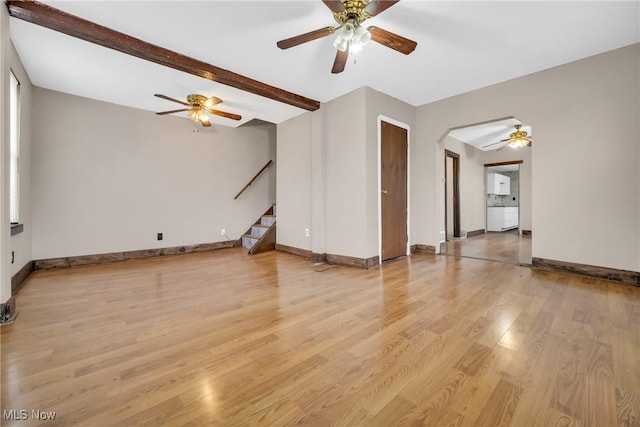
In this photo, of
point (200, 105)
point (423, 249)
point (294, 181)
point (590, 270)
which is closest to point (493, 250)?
point (423, 249)

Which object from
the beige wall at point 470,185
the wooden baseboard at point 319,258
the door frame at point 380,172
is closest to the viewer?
the door frame at point 380,172

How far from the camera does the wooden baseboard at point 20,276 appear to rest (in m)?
2.55

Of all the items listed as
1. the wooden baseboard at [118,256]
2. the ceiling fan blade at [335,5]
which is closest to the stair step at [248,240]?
the wooden baseboard at [118,256]

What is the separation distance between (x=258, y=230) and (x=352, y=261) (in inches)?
95.9

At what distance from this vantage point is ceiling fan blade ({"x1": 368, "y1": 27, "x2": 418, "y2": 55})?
210cm

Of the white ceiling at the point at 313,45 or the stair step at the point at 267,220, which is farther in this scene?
the stair step at the point at 267,220

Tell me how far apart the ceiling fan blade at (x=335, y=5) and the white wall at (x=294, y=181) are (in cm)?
226

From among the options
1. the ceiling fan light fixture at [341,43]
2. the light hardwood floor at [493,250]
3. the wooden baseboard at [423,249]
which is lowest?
the light hardwood floor at [493,250]

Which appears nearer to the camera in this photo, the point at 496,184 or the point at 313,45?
the point at 313,45

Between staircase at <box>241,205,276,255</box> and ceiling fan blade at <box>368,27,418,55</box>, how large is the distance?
3.55 meters

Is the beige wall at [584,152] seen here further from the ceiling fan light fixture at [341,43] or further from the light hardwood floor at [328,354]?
the ceiling fan light fixture at [341,43]

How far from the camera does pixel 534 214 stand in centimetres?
328

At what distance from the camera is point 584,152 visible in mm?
2893

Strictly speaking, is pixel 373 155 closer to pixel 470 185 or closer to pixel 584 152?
pixel 584 152
